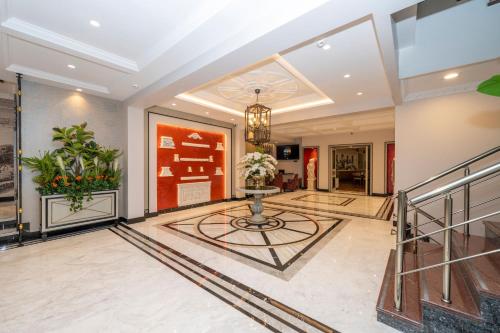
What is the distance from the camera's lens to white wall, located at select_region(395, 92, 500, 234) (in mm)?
3834

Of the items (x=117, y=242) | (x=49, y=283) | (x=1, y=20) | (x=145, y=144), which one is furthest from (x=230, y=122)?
(x=49, y=283)

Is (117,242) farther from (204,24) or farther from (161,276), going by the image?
(204,24)

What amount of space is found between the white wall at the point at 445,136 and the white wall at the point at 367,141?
5019 millimetres

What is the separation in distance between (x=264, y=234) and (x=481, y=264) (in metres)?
2.89

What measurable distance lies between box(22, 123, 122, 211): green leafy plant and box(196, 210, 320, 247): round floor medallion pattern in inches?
92.0

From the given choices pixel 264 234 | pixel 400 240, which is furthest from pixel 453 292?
pixel 264 234

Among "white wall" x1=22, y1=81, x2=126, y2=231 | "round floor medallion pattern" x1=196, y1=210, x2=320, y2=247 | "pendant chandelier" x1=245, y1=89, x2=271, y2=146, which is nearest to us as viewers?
"round floor medallion pattern" x1=196, y1=210, x2=320, y2=247

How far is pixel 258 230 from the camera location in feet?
14.2

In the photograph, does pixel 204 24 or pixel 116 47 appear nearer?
pixel 204 24

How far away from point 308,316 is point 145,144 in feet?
17.2

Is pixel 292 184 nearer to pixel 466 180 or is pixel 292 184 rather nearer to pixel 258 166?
pixel 258 166

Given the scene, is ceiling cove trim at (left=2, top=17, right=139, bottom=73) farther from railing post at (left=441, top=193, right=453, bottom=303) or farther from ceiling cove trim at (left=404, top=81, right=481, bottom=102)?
ceiling cove trim at (left=404, top=81, right=481, bottom=102)

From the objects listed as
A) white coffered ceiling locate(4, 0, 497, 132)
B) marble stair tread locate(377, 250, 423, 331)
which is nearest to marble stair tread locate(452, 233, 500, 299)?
marble stair tread locate(377, 250, 423, 331)

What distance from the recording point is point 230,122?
A: 25.0 feet
